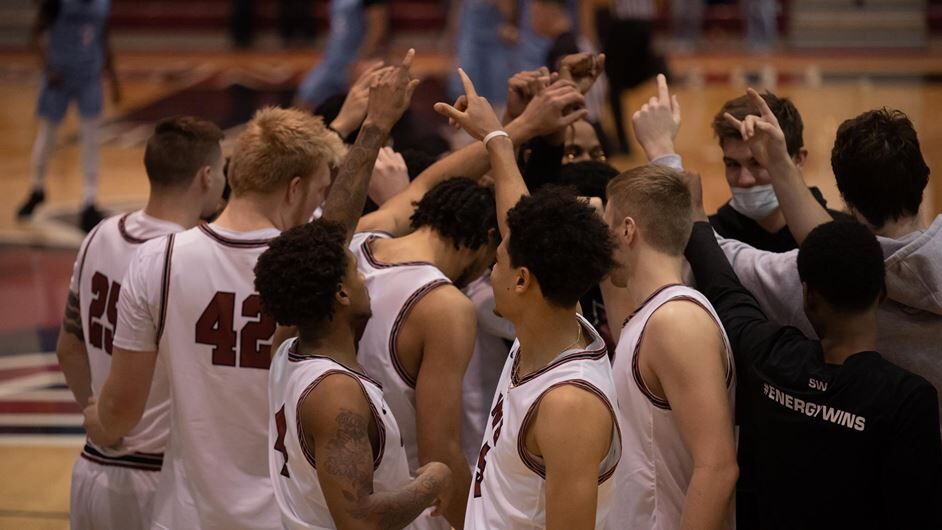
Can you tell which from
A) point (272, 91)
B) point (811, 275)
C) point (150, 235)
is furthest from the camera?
point (272, 91)

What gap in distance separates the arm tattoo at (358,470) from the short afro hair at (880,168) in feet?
Result: 4.89

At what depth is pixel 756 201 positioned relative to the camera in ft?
13.0

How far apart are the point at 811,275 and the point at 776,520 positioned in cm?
64

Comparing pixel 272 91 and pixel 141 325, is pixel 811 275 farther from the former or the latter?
pixel 272 91

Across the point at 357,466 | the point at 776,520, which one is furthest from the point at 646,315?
the point at 357,466

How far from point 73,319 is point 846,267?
2663mm

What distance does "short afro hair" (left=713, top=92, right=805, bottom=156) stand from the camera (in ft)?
12.6

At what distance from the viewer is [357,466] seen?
114 inches

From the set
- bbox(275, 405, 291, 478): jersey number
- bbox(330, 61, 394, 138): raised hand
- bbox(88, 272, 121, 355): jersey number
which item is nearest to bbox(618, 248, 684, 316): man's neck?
bbox(275, 405, 291, 478): jersey number

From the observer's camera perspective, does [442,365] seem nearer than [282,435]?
No

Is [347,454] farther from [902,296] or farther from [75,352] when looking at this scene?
[75,352]

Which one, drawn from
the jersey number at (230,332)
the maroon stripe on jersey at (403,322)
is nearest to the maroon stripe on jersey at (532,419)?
the maroon stripe on jersey at (403,322)

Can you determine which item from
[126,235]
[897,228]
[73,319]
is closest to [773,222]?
[897,228]

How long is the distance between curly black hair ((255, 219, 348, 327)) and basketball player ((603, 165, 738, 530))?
2.42 ft
